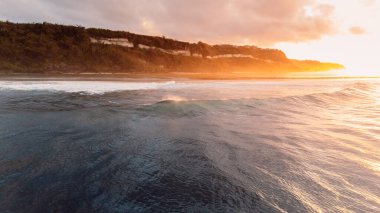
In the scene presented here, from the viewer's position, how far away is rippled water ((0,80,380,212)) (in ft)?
11.2

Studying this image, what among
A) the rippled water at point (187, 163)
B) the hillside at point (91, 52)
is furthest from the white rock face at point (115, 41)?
the rippled water at point (187, 163)

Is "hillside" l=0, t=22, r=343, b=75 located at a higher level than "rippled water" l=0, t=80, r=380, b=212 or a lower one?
higher

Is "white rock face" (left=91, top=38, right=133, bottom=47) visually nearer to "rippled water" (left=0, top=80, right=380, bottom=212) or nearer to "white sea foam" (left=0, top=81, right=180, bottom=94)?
"white sea foam" (left=0, top=81, right=180, bottom=94)

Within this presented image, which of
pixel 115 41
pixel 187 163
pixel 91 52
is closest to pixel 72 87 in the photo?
pixel 187 163

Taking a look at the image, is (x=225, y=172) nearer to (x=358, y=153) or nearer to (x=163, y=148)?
(x=163, y=148)

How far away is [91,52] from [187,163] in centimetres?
5186

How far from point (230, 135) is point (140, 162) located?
114 inches

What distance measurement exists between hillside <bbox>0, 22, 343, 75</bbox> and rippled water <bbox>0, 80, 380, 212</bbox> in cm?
3576

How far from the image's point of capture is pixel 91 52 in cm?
5088

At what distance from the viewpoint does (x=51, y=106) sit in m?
10.8

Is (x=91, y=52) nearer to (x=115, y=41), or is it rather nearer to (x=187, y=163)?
(x=115, y=41)

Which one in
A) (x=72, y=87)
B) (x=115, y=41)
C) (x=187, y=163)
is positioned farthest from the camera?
(x=115, y=41)

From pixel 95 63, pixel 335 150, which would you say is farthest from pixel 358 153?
pixel 95 63

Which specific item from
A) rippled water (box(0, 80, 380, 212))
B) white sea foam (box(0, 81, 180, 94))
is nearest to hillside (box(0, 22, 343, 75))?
white sea foam (box(0, 81, 180, 94))
